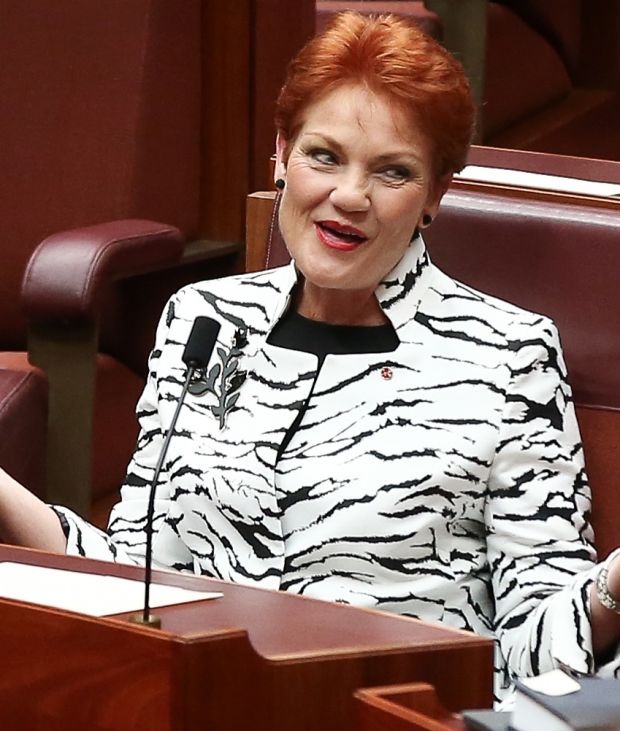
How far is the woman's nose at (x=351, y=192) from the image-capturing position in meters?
1.52

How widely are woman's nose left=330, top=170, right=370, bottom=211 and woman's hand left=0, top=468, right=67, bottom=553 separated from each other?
1.25ft

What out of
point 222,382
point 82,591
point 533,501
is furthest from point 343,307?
point 82,591

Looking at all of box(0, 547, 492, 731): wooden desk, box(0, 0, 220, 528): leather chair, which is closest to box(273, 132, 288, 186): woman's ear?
box(0, 547, 492, 731): wooden desk

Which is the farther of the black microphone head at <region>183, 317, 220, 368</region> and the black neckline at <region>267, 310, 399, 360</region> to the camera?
the black neckline at <region>267, 310, 399, 360</region>

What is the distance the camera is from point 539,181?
1.83 m

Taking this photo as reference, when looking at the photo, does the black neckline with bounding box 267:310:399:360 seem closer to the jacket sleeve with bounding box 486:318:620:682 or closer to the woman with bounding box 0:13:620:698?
the woman with bounding box 0:13:620:698

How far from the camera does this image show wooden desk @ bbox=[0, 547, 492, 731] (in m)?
0.94

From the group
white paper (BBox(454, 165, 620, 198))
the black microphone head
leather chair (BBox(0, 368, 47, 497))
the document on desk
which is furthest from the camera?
leather chair (BBox(0, 368, 47, 497))

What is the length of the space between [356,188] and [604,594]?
1.44 ft

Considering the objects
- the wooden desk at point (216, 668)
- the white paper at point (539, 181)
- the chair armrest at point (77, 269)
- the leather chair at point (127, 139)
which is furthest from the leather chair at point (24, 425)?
the wooden desk at point (216, 668)

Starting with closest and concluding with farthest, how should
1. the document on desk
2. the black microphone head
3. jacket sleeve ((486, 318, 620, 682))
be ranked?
the document on desk → the black microphone head → jacket sleeve ((486, 318, 620, 682))

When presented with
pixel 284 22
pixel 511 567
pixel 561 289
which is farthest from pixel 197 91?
pixel 511 567

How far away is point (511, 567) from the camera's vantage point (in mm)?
1479

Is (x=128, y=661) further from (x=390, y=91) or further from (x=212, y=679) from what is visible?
(x=390, y=91)
